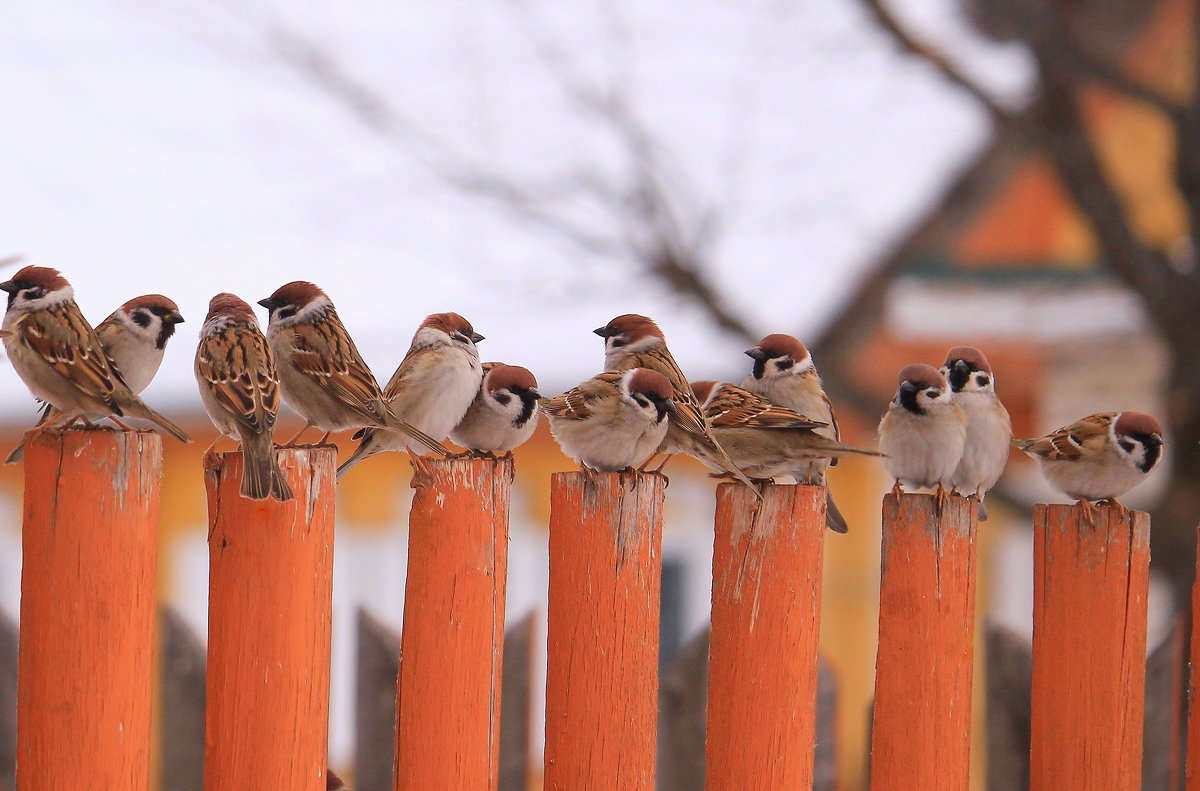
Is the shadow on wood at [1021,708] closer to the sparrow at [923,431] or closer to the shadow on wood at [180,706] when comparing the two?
the sparrow at [923,431]

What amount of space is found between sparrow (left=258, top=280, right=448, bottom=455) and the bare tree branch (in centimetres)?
300

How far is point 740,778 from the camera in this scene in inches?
89.8

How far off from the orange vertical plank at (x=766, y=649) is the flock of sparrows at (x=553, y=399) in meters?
0.13

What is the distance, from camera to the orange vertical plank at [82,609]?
1956 mm

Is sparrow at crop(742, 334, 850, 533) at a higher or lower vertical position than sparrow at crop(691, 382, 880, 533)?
higher

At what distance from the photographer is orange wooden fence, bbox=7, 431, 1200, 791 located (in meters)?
1.97

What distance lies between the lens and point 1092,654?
244 cm

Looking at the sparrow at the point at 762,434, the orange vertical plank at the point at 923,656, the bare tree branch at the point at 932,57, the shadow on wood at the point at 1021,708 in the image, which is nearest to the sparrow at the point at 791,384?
the sparrow at the point at 762,434

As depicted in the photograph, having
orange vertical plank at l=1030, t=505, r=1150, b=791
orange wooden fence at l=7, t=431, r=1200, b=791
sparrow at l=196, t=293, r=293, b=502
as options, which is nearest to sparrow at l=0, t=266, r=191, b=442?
sparrow at l=196, t=293, r=293, b=502

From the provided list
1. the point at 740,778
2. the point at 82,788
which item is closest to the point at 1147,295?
the point at 740,778

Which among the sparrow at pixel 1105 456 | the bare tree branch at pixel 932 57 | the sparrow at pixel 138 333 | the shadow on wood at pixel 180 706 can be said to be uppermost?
the bare tree branch at pixel 932 57

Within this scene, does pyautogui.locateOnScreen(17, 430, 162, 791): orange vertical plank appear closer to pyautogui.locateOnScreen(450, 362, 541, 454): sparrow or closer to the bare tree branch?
pyautogui.locateOnScreen(450, 362, 541, 454): sparrow

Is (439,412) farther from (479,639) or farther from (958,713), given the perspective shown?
(958,713)

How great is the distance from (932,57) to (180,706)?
12.8 feet
